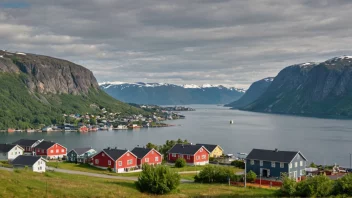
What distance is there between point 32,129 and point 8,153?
334 feet

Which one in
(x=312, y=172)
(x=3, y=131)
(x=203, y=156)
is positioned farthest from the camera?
(x=3, y=131)

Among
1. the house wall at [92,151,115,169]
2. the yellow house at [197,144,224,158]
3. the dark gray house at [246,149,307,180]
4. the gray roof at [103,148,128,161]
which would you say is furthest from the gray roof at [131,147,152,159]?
the dark gray house at [246,149,307,180]

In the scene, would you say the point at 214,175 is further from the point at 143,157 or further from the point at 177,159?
the point at 143,157

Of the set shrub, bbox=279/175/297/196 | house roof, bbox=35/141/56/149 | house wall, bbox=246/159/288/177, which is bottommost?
house wall, bbox=246/159/288/177

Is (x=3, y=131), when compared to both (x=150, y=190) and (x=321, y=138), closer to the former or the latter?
(x=321, y=138)

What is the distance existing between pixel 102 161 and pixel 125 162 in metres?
3.22

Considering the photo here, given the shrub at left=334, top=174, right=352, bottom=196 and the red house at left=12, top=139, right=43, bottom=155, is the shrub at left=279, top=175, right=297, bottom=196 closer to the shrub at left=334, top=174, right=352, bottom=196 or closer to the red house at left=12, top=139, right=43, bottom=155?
the shrub at left=334, top=174, right=352, bottom=196

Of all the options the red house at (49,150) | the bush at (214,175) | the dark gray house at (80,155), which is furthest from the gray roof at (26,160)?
the bush at (214,175)

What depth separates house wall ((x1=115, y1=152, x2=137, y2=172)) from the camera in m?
55.2

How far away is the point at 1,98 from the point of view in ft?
648

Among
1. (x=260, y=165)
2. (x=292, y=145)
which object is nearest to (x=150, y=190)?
(x=260, y=165)

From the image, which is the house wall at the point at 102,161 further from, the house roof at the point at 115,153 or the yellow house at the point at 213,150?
the yellow house at the point at 213,150

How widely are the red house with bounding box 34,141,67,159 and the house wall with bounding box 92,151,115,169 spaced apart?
1891 centimetres

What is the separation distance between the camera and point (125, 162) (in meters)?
56.2
